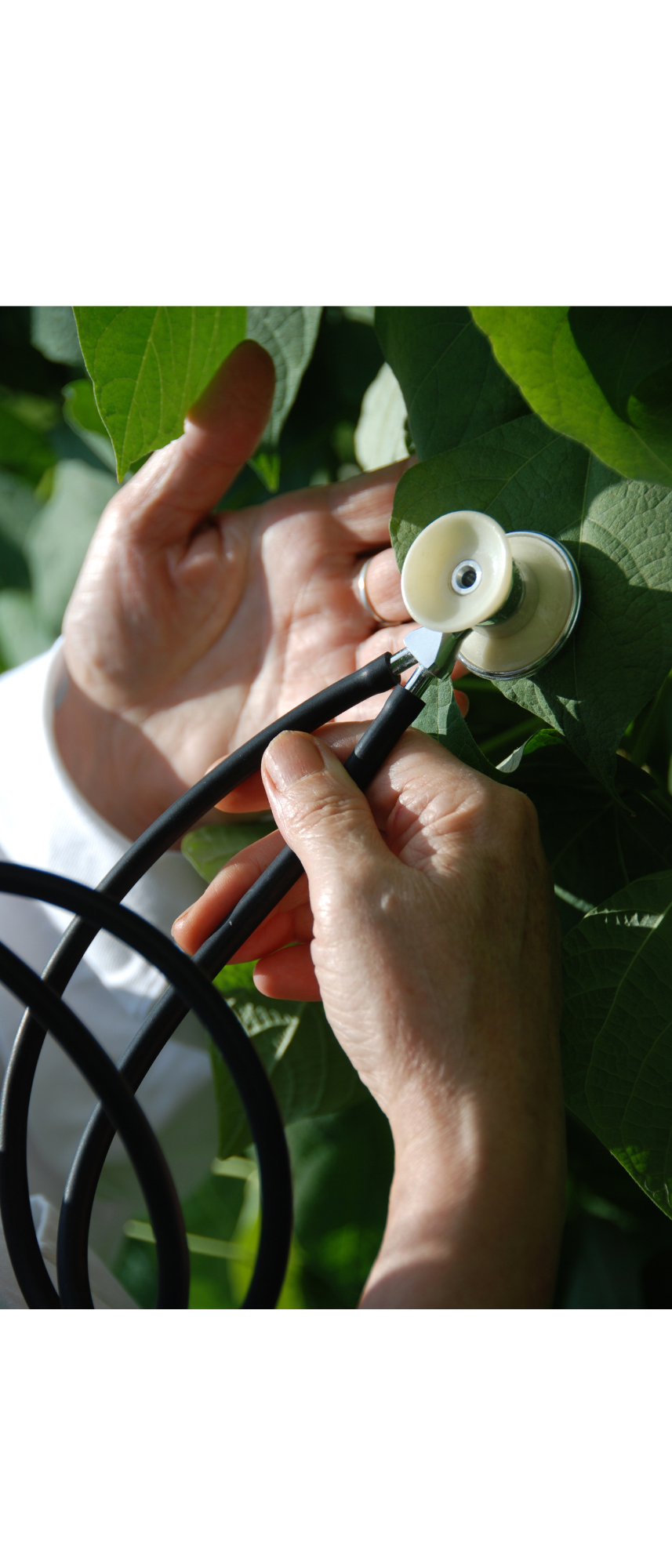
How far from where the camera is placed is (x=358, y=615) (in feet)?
1.73

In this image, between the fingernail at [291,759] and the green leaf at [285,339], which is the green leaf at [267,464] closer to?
the green leaf at [285,339]

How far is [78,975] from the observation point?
680 mm

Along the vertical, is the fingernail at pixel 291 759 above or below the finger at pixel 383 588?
below

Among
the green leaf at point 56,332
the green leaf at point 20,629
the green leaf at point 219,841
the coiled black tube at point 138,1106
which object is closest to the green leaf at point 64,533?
the green leaf at point 20,629

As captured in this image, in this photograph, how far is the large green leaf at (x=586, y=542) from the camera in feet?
1.12

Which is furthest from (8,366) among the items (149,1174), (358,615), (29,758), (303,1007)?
(149,1174)

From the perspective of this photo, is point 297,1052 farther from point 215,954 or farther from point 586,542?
point 586,542

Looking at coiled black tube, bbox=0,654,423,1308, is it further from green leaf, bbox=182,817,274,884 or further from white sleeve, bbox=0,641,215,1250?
white sleeve, bbox=0,641,215,1250

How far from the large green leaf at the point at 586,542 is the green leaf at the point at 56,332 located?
14.8 inches

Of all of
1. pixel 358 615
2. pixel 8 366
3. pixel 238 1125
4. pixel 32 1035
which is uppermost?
pixel 8 366

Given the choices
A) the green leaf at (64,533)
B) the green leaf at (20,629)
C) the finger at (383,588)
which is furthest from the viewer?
the green leaf at (20,629)

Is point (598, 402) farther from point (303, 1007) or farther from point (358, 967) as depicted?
point (303, 1007)

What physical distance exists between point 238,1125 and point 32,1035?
0.53 feet

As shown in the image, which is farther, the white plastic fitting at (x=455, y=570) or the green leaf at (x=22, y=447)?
the green leaf at (x=22, y=447)
